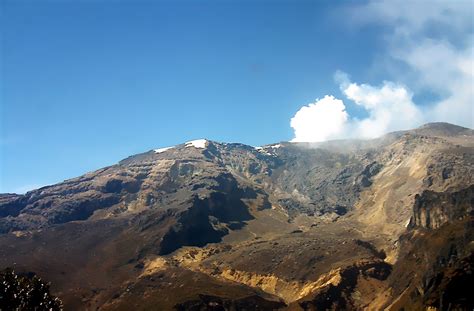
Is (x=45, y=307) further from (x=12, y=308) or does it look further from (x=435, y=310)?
(x=435, y=310)

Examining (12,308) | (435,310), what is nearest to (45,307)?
(12,308)

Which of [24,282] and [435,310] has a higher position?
[24,282]

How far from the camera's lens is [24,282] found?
12756 cm

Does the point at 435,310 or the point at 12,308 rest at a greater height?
the point at 12,308

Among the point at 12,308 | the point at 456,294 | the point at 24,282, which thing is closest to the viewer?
the point at 12,308

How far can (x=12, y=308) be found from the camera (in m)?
118

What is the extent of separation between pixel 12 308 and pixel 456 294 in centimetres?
14886

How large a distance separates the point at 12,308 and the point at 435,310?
482 ft

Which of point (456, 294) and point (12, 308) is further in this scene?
point (456, 294)

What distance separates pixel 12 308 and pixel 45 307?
7170 millimetres

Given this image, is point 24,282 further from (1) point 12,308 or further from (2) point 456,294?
(2) point 456,294

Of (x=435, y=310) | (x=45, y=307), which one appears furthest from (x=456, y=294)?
(x=45, y=307)

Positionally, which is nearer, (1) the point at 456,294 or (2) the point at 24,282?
(2) the point at 24,282

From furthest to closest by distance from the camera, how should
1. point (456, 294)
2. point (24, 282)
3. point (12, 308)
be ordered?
1. point (456, 294)
2. point (24, 282)
3. point (12, 308)
